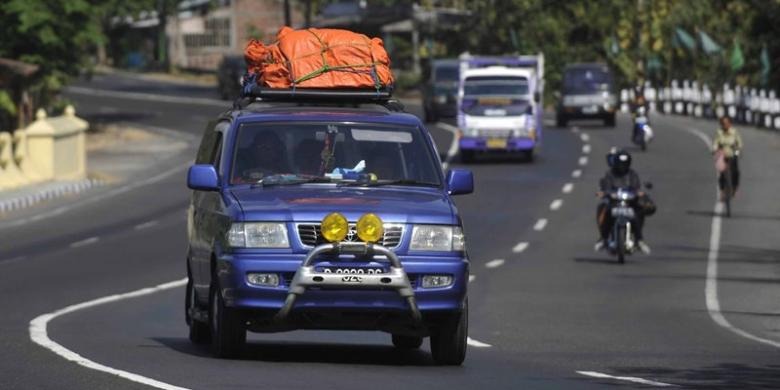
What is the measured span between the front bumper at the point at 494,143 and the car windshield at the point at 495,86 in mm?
1296

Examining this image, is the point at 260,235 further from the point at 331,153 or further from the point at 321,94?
the point at 321,94

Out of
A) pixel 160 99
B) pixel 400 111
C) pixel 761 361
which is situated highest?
pixel 400 111

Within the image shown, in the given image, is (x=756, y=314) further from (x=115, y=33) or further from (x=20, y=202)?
(x=115, y=33)

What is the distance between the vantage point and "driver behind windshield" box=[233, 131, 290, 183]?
14.1m

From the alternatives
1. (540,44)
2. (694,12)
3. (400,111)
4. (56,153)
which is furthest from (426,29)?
(400,111)

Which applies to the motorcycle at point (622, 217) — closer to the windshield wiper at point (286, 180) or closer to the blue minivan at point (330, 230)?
the blue minivan at point (330, 230)

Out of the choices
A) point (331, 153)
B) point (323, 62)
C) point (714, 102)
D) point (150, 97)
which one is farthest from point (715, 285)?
point (150, 97)

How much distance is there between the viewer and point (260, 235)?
13.0 meters

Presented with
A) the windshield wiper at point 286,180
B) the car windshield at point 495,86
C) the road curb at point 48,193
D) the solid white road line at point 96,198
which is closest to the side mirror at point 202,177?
the windshield wiper at point 286,180

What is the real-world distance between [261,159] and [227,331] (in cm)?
142

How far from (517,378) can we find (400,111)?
113 inches

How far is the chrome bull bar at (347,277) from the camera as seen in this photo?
41.9ft

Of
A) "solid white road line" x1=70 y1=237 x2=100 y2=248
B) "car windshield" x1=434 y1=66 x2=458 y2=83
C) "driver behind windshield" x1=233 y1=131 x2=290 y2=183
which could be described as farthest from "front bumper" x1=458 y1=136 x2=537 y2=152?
"driver behind windshield" x1=233 y1=131 x2=290 y2=183

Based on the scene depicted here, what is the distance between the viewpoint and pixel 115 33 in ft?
382
